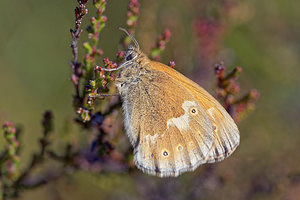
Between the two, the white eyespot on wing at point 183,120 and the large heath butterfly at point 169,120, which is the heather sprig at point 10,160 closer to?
the large heath butterfly at point 169,120

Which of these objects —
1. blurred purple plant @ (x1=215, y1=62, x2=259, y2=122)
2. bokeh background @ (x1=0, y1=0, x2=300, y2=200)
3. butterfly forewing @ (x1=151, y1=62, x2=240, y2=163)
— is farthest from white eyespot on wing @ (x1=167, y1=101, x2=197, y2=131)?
bokeh background @ (x1=0, y1=0, x2=300, y2=200)

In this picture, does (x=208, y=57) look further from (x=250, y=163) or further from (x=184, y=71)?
(x=250, y=163)

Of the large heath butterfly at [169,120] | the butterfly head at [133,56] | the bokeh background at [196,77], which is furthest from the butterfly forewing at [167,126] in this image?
the bokeh background at [196,77]

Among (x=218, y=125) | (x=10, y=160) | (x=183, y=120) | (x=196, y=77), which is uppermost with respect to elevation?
(x=196, y=77)

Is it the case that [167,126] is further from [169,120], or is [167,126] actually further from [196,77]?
[196,77]

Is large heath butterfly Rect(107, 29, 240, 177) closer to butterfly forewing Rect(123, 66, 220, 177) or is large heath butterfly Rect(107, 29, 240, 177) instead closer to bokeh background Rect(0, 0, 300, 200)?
butterfly forewing Rect(123, 66, 220, 177)

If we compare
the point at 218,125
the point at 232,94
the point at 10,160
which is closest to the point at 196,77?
the point at 232,94
